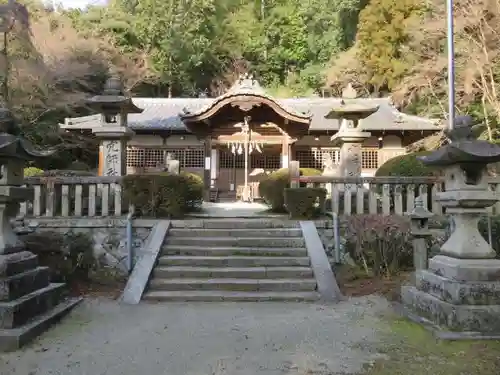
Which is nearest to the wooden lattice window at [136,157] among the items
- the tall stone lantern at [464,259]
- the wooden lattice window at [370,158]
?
the wooden lattice window at [370,158]

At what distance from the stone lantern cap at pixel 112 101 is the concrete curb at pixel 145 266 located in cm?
343

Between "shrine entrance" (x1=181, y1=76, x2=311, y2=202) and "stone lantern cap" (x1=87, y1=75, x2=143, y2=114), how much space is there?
4199 millimetres

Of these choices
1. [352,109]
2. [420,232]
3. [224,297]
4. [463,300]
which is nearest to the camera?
[463,300]

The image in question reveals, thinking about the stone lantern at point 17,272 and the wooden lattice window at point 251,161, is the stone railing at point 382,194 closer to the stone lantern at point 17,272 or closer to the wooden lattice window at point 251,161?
the stone lantern at point 17,272

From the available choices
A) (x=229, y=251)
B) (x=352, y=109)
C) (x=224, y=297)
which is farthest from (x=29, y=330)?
(x=352, y=109)

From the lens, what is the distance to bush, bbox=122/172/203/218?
7.98 m

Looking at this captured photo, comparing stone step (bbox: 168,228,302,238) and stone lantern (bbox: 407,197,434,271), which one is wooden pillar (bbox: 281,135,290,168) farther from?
stone lantern (bbox: 407,197,434,271)

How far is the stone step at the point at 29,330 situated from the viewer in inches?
158

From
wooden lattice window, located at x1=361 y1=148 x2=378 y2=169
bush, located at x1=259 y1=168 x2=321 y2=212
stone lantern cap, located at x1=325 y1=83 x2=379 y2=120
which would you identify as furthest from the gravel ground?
wooden lattice window, located at x1=361 y1=148 x2=378 y2=169

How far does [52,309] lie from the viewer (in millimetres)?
5117

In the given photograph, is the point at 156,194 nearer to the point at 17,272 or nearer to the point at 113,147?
the point at 113,147

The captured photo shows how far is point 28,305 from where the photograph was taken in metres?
4.57

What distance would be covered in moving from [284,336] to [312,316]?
2.95 ft

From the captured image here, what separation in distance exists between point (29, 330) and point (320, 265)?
4064 mm
